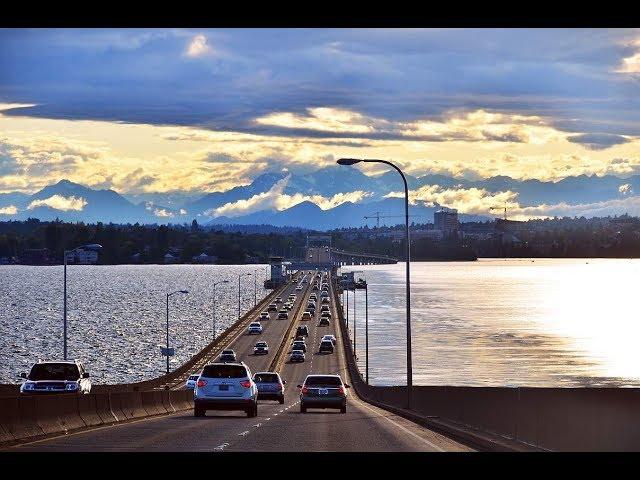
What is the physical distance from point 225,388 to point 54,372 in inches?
292

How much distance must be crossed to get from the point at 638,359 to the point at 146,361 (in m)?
64.5

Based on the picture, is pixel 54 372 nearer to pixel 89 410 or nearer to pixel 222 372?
pixel 222 372

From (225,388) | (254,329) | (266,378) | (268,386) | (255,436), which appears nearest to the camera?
(255,436)

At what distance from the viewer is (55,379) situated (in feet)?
138

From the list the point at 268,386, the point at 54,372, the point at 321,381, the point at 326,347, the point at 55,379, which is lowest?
the point at 326,347

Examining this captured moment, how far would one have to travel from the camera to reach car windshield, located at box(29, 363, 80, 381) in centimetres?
4206

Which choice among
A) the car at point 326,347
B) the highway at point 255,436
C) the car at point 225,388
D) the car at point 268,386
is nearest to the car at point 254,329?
the car at point 326,347

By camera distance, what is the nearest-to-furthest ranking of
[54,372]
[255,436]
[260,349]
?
[255,436] < [54,372] < [260,349]

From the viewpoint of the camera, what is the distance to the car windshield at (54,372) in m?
42.1

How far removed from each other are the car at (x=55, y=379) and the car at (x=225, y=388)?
196 inches

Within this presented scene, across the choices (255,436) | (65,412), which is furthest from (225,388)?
(255,436)

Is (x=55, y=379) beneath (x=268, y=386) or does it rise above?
above

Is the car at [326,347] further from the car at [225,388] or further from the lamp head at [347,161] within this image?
the car at [225,388]
